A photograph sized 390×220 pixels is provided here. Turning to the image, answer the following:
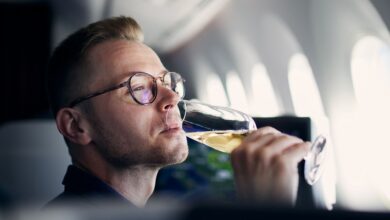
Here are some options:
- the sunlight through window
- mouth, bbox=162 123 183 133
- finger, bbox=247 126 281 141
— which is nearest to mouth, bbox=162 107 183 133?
mouth, bbox=162 123 183 133

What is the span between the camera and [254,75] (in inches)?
41.8

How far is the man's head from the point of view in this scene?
101cm

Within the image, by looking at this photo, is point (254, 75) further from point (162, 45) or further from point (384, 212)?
point (384, 212)

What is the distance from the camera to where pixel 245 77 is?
1.06 meters

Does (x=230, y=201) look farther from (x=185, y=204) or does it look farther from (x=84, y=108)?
(x=84, y=108)

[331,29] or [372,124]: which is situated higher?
[331,29]

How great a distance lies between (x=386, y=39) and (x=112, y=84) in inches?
17.4

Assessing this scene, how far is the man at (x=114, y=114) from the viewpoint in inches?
39.6

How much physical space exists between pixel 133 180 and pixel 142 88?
0.14 m

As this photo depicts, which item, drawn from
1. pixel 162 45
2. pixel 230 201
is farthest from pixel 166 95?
pixel 230 201

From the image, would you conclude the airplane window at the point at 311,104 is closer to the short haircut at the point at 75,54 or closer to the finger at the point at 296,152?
the finger at the point at 296,152

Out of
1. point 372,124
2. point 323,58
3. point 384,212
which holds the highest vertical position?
point 323,58

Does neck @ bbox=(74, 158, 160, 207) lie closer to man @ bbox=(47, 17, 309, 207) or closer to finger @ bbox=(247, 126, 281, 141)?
man @ bbox=(47, 17, 309, 207)

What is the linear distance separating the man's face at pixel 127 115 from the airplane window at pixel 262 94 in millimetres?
130
